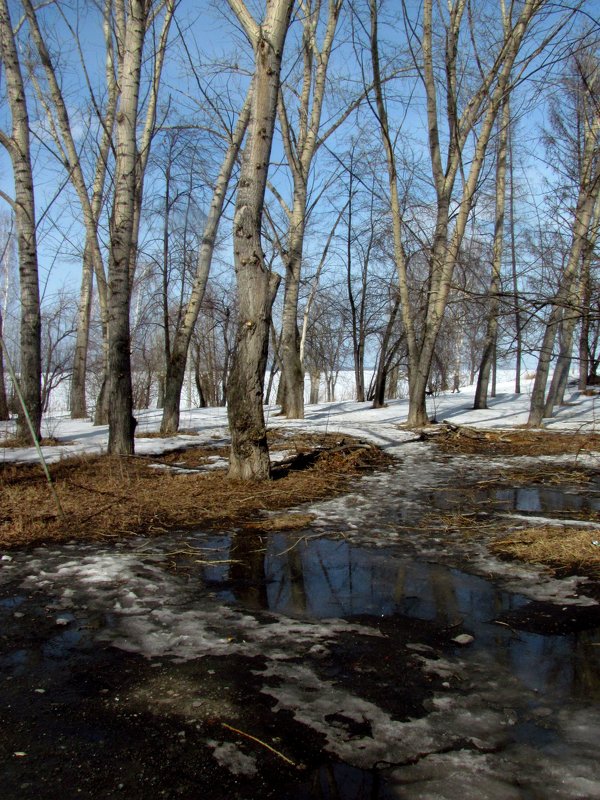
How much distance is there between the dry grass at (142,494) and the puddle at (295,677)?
0.73 meters

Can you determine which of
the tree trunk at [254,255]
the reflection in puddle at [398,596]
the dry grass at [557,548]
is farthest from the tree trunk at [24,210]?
the dry grass at [557,548]

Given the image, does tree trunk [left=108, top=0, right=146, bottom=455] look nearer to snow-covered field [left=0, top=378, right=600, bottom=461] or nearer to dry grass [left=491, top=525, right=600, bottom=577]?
snow-covered field [left=0, top=378, right=600, bottom=461]

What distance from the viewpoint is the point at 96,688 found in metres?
2.15

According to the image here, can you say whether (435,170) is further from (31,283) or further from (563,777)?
(563,777)

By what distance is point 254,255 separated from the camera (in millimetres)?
5832

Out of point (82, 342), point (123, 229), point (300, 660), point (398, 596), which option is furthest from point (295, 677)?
point (82, 342)

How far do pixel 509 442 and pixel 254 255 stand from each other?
6.70 m

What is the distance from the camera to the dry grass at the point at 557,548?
3553 mm

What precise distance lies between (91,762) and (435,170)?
42.4 feet

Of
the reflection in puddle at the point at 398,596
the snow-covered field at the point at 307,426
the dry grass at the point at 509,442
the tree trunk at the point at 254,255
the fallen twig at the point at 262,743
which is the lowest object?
the reflection in puddle at the point at 398,596

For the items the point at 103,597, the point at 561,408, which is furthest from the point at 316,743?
the point at 561,408

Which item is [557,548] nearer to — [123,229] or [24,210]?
[123,229]

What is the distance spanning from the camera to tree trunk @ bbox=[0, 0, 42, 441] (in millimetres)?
8844

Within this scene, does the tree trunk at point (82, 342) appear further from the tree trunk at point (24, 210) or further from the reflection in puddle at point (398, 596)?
the reflection in puddle at point (398, 596)
